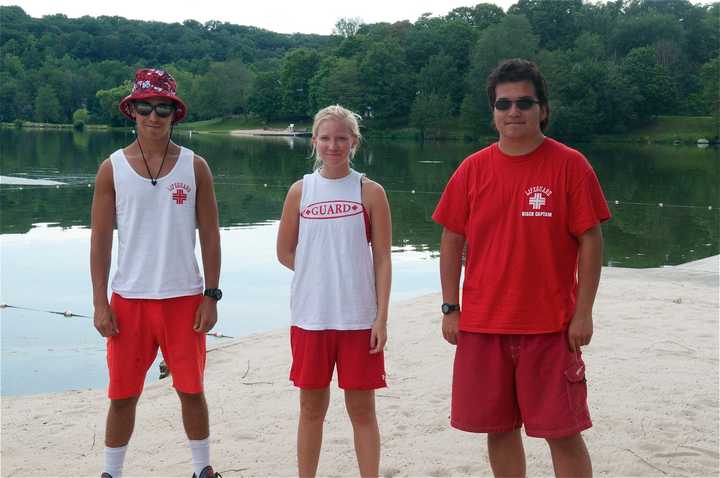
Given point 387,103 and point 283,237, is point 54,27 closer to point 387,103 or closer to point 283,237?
point 387,103

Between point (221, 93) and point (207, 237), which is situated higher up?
point (221, 93)

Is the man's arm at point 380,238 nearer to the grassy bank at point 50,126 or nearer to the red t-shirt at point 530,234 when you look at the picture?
the red t-shirt at point 530,234

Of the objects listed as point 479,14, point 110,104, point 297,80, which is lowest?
point 110,104

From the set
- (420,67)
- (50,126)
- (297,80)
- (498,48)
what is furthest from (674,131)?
(50,126)

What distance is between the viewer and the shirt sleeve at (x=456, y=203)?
3336mm

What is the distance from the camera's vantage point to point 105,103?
94.2 meters

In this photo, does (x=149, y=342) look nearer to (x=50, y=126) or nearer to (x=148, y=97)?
(x=148, y=97)

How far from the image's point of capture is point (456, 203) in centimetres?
335

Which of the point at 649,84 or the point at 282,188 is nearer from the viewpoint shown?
the point at 282,188

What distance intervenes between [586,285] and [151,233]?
6.12 feet

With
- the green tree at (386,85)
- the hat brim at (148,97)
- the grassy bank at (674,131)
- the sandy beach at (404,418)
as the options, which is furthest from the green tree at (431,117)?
the hat brim at (148,97)

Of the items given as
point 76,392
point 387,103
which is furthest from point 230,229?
point 387,103

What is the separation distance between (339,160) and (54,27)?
134714mm

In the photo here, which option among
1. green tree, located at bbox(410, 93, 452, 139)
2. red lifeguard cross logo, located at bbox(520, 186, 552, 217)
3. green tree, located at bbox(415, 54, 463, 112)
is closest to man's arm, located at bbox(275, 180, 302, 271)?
red lifeguard cross logo, located at bbox(520, 186, 552, 217)
